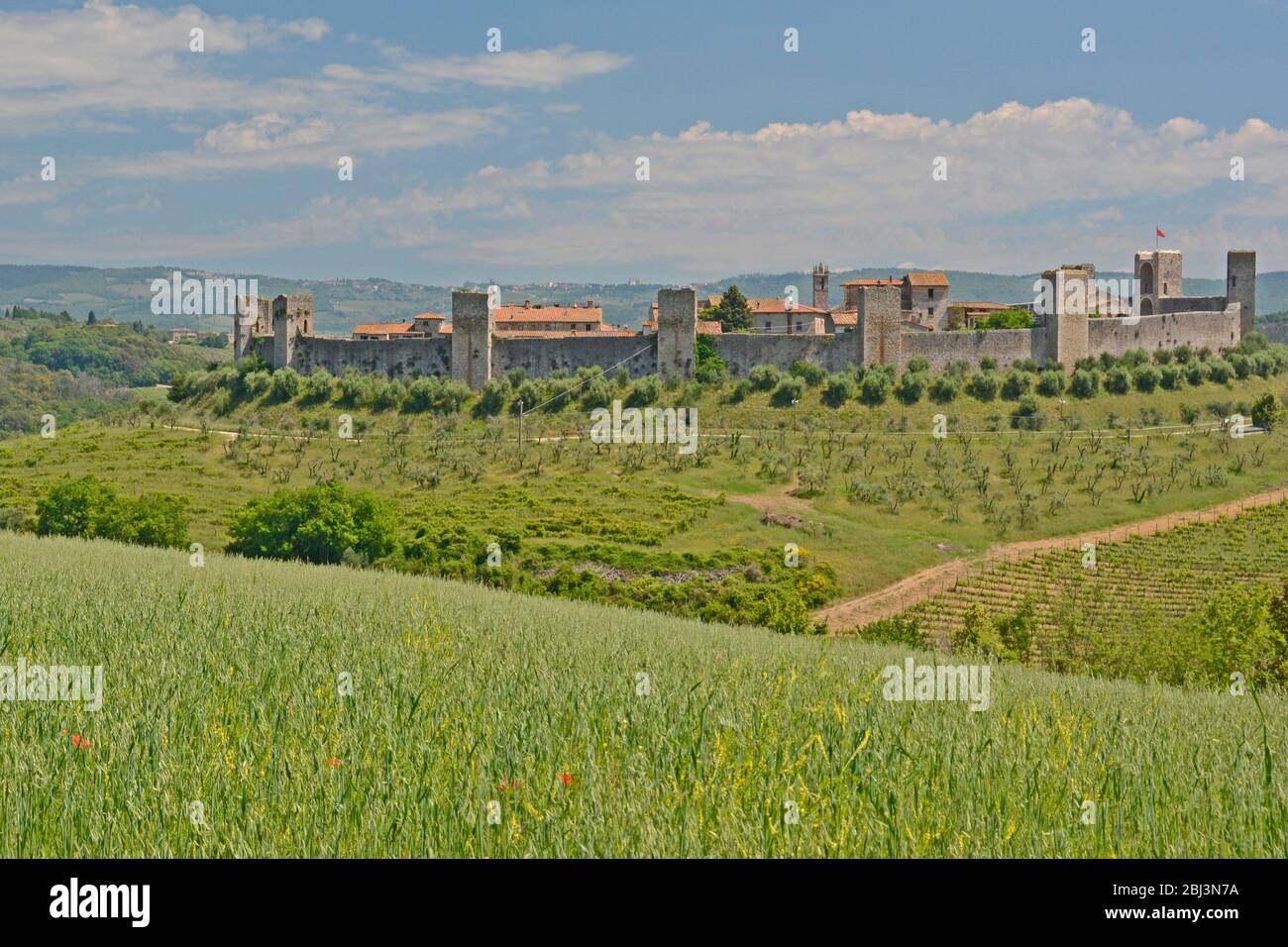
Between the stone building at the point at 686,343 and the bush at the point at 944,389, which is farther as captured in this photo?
the stone building at the point at 686,343

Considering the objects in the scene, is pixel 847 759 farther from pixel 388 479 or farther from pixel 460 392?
pixel 460 392

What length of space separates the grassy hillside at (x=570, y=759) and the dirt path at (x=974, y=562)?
73.7 ft

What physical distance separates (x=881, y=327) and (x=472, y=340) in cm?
1639

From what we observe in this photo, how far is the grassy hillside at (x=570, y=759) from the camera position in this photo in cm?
558

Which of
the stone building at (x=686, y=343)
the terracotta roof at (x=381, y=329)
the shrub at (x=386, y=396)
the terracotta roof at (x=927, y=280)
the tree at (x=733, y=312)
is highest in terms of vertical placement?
the terracotta roof at (x=927, y=280)

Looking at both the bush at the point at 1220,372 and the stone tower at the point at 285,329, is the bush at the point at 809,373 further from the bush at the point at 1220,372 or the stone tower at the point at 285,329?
the stone tower at the point at 285,329

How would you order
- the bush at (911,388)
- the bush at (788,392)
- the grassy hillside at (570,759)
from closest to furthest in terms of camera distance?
the grassy hillside at (570,759) → the bush at (911,388) → the bush at (788,392)

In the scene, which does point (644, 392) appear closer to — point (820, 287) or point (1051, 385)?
point (1051, 385)

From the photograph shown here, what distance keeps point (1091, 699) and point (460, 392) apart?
4479 centimetres

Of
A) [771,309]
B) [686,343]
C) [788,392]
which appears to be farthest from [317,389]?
[771,309]

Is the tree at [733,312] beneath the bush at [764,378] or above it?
above

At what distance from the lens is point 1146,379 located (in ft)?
176

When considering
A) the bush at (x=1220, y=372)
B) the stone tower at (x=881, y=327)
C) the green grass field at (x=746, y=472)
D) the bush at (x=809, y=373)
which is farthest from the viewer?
the bush at (x=1220, y=372)

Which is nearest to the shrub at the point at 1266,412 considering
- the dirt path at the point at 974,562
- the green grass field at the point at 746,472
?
the green grass field at the point at 746,472
